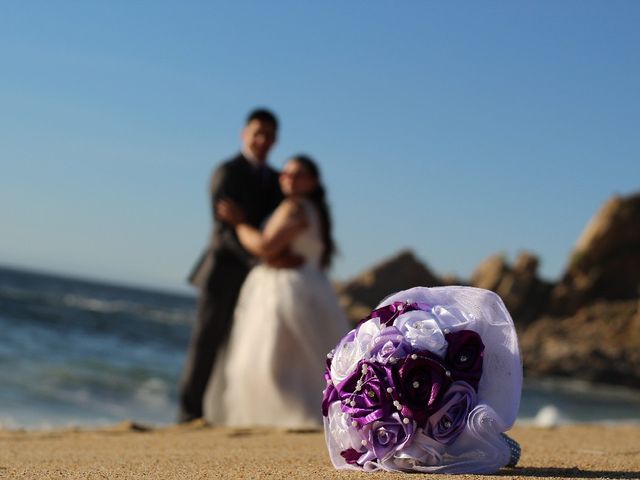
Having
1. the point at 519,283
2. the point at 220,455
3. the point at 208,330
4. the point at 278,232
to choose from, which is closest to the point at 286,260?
the point at 278,232

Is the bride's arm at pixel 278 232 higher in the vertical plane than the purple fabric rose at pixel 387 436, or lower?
higher

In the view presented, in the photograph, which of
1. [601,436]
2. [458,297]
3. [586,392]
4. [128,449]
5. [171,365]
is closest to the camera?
[458,297]

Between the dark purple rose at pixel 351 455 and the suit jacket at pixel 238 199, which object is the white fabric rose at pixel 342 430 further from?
the suit jacket at pixel 238 199

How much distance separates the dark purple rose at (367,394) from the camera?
135 inches

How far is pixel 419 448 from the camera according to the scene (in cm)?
340

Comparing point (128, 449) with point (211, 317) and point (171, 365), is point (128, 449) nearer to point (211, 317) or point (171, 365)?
point (211, 317)

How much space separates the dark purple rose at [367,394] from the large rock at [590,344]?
32744 mm

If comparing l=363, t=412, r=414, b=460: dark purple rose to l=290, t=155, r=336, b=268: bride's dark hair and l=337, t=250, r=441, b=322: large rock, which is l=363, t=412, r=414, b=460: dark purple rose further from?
l=337, t=250, r=441, b=322: large rock

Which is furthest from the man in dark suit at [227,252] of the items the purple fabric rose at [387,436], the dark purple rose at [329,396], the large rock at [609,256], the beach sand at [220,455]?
the large rock at [609,256]

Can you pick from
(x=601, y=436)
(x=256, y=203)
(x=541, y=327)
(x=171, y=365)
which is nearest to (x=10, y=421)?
(x=256, y=203)

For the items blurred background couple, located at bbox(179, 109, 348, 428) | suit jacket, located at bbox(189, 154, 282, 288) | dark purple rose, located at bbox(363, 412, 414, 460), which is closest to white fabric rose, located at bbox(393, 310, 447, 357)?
dark purple rose, located at bbox(363, 412, 414, 460)

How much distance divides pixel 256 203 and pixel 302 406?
162cm

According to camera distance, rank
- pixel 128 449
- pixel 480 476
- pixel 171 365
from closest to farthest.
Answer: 1. pixel 480 476
2. pixel 128 449
3. pixel 171 365

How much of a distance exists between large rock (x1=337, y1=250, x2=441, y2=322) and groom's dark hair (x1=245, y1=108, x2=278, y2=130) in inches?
1471
